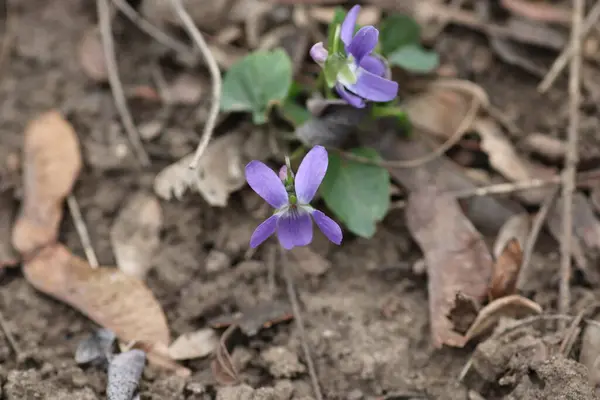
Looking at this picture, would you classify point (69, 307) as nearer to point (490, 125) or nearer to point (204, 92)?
point (204, 92)

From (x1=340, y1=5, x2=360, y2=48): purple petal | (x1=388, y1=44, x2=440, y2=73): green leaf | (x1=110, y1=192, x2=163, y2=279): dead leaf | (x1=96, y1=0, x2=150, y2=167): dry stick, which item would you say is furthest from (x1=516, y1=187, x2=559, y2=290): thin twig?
(x1=96, y1=0, x2=150, y2=167): dry stick

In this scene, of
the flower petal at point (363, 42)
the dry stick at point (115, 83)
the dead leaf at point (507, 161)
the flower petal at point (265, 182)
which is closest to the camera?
the flower petal at point (265, 182)

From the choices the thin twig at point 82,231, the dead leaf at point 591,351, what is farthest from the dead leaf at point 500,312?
the thin twig at point 82,231

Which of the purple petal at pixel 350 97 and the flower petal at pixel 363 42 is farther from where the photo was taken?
the purple petal at pixel 350 97

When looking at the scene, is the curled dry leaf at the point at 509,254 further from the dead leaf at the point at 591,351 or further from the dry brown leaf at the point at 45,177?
the dry brown leaf at the point at 45,177

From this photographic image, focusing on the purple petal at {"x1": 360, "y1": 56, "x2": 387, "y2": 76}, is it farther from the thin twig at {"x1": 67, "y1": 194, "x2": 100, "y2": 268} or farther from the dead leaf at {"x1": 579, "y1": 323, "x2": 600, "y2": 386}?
the thin twig at {"x1": 67, "y1": 194, "x2": 100, "y2": 268}

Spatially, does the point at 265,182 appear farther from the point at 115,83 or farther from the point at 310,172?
the point at 115,83

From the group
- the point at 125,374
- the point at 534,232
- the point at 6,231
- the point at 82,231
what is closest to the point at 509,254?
the point at 534,232
